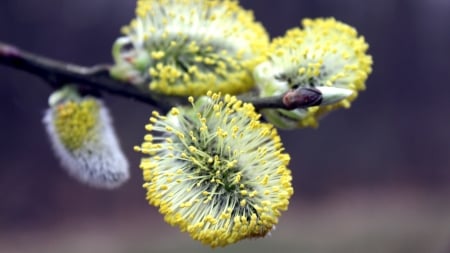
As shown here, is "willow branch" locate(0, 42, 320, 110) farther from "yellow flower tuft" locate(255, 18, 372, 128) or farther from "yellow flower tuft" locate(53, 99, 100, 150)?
"yellow flower tuft" locate(255, 18, 372, 128)

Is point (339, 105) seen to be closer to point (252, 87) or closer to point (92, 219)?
point (252, 87)

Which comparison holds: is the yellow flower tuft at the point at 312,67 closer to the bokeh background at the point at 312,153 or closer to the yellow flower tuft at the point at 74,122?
the yellow flower tuft at the point at 74,122

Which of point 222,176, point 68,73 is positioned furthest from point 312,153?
point 222,176

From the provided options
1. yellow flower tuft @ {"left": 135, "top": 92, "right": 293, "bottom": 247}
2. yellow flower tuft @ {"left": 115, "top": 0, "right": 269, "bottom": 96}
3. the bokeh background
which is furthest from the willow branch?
the bokeh background

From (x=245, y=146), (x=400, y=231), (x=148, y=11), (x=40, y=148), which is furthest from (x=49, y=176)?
(x=245, y=146)

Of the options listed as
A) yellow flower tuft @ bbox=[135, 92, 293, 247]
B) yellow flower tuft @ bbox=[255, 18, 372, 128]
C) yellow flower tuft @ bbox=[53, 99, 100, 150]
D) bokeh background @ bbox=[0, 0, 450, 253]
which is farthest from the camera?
bokeh background @ bbox=[0, 0, 450, 253]

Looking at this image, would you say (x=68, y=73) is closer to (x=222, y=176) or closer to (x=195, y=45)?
(x=195, y=45)
